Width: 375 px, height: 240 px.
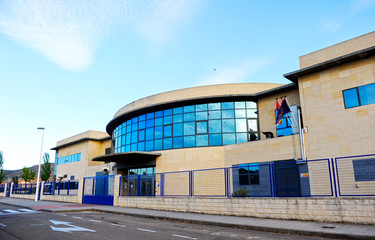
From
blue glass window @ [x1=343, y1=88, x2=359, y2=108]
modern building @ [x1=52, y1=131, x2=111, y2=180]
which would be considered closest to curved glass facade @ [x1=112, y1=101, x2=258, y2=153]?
blue glass window @ [x1=343, y1=88, x2=359, y2=108]

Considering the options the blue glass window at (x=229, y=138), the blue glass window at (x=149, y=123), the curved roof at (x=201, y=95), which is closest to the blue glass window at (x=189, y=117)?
the curved roof at (x=201, y=95)

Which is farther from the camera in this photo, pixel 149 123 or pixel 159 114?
pixel 149 123

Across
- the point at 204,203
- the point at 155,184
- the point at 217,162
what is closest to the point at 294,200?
the point at 204,203

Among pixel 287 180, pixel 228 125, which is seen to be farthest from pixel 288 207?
pixel 228 125

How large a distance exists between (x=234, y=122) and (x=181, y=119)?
5.02 metres

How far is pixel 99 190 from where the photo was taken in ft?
80.6

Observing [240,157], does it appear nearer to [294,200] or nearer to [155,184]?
[155,184]

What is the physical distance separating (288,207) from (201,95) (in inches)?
634

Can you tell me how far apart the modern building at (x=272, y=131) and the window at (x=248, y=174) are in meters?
0.06

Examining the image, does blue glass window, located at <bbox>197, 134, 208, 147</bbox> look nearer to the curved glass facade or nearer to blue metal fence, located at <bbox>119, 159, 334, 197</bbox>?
the curved glass facade

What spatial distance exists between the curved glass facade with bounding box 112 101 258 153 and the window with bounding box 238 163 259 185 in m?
8.22

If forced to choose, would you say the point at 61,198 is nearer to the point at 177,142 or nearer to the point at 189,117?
the point at 177,142

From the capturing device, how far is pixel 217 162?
25172 mm

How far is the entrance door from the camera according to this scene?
13.8 m
